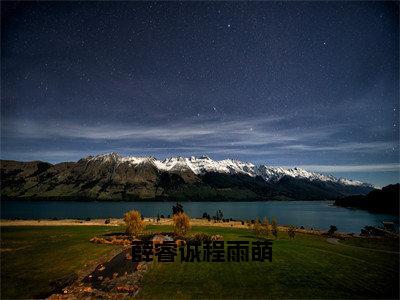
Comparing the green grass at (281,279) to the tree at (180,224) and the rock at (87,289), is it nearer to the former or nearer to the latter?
the rock at (87,289)

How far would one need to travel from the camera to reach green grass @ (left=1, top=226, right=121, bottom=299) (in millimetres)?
41500

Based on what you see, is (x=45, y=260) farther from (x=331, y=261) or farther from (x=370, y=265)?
(x=370, y=265)

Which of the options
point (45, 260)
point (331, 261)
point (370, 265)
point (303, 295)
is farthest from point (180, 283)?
point (370, 265)

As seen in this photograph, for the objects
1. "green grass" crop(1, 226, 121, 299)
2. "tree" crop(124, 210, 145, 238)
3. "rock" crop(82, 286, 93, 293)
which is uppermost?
"tree" crop(124, 210, 145, 238)

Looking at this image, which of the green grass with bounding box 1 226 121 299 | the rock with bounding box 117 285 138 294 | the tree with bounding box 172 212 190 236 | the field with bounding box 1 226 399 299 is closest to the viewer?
the rock with bounding box 117 285 138 294

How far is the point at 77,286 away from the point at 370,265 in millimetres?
54554

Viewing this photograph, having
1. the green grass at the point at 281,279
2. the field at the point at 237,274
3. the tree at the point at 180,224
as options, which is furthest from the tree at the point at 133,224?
the green grass at the point at 281,279

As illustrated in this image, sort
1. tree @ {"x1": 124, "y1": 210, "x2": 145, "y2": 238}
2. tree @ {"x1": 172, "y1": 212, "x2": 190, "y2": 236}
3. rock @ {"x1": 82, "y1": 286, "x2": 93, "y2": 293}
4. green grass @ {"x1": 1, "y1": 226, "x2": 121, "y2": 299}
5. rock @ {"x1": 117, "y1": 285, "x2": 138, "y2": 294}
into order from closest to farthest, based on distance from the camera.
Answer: rock @ {"x1": 82, "y1": 286, "x2": 93, "y2": 293}
rock @ {"x1": 117, "y1": 285, "x2": 138, "y2": 294}
green grass @ {"x1": 1, "y1": 226, "x2": 121, "y2": 299}
tree @ {"x1": 172, "y1": 212, "x2": 190, "y2": 236}
tree @ {"x1": 124, "y1": 210, "x2": 145, "y2": 238}

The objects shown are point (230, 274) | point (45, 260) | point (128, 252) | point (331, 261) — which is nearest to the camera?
point (230, 274)

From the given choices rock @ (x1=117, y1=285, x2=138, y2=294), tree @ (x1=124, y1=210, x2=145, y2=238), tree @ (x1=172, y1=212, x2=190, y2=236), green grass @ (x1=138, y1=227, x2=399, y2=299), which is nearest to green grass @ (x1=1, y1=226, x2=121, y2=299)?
rock @ (x1=117, y1=285, x2=138, y2=294)

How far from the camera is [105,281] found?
4538 centimetres

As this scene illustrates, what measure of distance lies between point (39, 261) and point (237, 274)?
38.1m

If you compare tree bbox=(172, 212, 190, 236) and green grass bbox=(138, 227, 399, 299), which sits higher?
tree bbox=(172, 212, 190, 236)

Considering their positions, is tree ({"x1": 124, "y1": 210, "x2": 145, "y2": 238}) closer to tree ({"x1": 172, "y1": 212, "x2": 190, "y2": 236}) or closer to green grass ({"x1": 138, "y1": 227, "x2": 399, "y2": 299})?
tree ({"x1": 172, "y1": 212, "x2": 190, "y2": 236})
